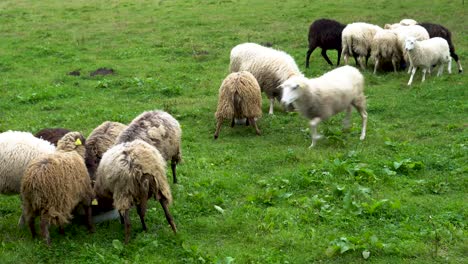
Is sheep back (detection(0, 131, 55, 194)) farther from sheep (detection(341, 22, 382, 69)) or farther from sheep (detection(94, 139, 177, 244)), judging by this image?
sheep (detection(341, 22, 382, 69))

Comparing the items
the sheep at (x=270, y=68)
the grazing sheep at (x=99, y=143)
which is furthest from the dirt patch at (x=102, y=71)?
the grazing sheep at (x=99, y=143)

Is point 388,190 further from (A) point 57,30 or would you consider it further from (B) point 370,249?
(A) point 57,30

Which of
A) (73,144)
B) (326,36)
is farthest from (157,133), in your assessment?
(326,36)

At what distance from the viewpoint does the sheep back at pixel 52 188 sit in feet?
22.1

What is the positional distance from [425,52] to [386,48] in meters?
1.35

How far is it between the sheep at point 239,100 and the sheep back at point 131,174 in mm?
3893

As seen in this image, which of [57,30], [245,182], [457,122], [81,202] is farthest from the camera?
[57,30]

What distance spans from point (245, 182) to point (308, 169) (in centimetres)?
104

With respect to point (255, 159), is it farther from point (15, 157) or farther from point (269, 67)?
point (15, 157)

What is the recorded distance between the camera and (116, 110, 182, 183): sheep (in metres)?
7.91

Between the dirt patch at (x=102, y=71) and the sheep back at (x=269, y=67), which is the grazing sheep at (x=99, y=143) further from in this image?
the dirt patch at (x=102, y=71)

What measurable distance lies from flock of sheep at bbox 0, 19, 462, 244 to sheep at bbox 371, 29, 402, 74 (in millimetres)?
4242

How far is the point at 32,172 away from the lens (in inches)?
267

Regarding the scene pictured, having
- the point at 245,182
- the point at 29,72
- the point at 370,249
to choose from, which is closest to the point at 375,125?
the point at 245,182
